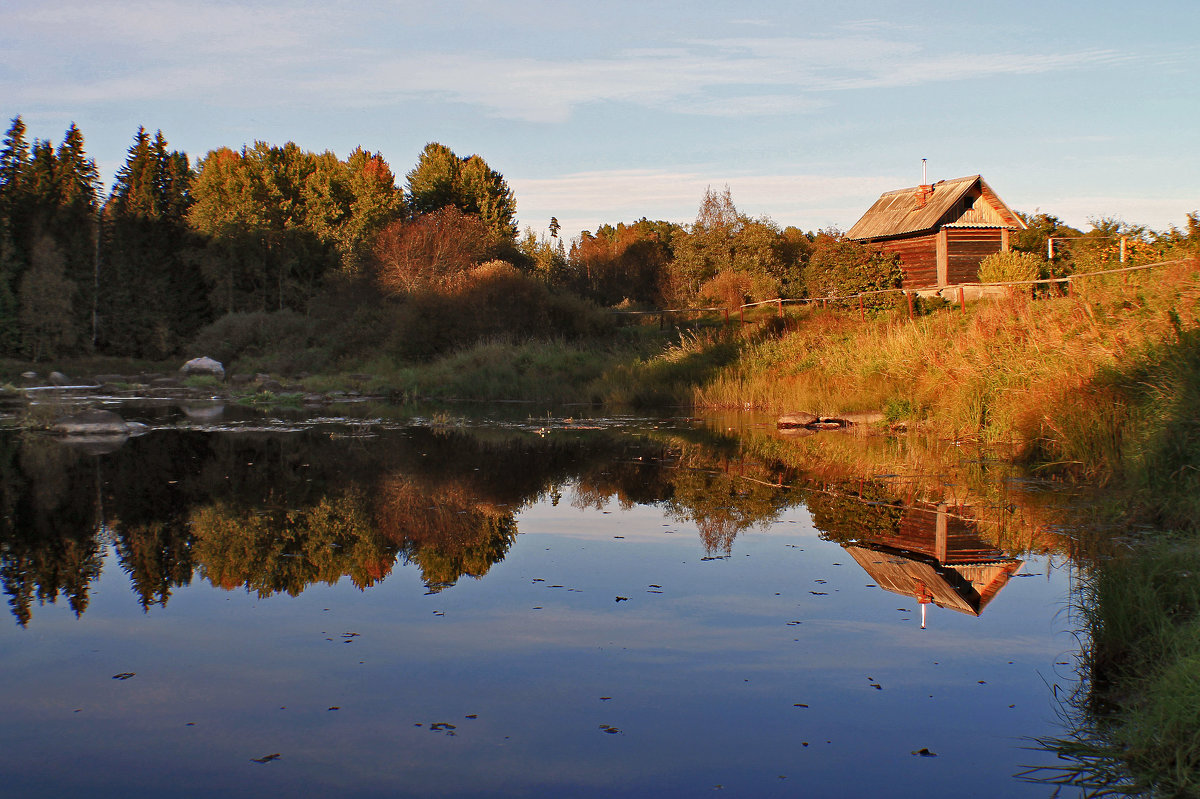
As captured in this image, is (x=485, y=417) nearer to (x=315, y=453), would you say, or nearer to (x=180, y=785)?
(x=315, y=453)

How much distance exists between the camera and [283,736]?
11.2 feet

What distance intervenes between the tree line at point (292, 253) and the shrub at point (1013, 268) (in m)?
6.54

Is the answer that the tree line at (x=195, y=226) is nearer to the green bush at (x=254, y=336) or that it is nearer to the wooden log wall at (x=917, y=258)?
the green bush at (x=254, y=336)

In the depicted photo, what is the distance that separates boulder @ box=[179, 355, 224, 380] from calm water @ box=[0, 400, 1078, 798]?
89.2 ft

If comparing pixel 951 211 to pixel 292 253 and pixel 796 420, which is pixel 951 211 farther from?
pixel 292 253

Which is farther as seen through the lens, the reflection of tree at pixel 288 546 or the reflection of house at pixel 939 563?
the reflection of tree at pixel 288 546

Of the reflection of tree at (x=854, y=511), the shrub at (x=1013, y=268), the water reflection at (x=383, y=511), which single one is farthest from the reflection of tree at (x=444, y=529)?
the shrub at (x=1013, y=268)

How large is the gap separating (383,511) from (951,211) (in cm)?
3080

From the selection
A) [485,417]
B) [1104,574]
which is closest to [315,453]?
[485,417]

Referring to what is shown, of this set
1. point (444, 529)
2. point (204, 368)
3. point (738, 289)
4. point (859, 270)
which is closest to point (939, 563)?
point (444, 529)

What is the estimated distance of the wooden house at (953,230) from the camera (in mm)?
33344

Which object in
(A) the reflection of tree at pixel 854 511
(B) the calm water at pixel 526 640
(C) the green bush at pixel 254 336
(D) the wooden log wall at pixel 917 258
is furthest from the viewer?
(C) the green bush at pixel 254 336

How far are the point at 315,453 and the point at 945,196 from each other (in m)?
28.8

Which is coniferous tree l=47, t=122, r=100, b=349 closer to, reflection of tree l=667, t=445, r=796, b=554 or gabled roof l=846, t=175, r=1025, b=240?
gabled roof l=846, t=175, r=1025, b=240
